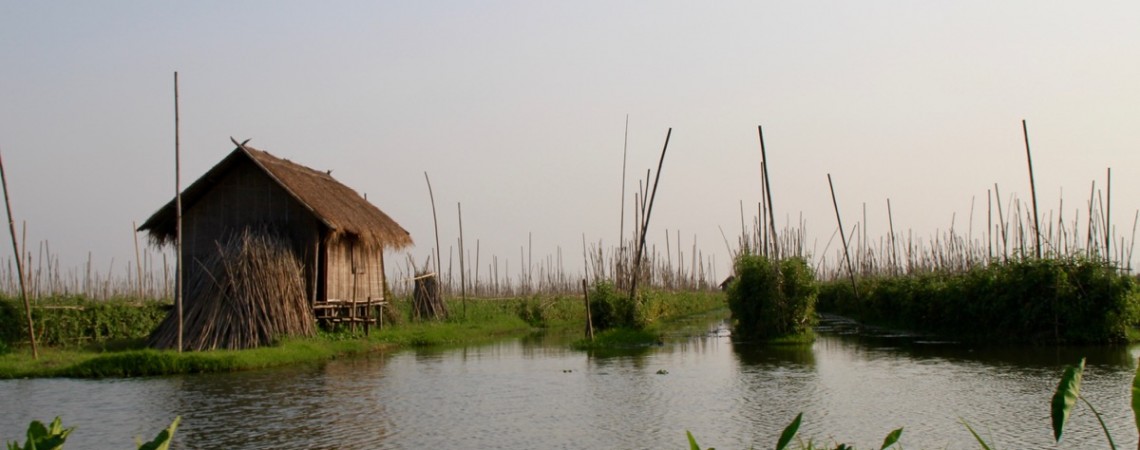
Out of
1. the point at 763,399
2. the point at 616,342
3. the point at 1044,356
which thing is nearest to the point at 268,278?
the point at 616,342

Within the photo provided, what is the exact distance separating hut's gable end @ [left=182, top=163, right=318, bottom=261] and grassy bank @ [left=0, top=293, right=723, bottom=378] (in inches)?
91.7

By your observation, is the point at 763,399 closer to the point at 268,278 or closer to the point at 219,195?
the point at 268,278

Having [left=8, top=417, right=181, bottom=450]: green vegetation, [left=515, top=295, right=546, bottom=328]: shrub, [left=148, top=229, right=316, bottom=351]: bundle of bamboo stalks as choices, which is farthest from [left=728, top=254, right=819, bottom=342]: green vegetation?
[left=8, top=417, right=181, bottom=450]: green vegetation

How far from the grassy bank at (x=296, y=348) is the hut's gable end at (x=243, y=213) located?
2329 mm

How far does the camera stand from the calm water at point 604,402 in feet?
32.2

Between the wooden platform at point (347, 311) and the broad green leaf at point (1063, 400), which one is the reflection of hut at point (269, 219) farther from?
the broad green leaf at point (1063, 400)

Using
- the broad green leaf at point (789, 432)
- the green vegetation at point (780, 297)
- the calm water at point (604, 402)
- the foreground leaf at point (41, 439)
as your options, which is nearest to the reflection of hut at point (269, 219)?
the calm water at point (604, 402)

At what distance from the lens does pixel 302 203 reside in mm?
20500

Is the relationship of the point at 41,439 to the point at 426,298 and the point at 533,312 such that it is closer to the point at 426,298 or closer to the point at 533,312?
the point at 426,298

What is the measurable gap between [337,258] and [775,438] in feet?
49.5

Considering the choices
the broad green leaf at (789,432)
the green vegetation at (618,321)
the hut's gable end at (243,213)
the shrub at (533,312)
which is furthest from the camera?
the shrub at (533,312)

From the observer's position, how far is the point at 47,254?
26906 mm

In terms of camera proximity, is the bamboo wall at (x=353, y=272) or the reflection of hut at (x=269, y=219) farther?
the bamboo wall at (x=353, y=272)

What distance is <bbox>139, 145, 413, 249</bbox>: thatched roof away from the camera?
822 inches
